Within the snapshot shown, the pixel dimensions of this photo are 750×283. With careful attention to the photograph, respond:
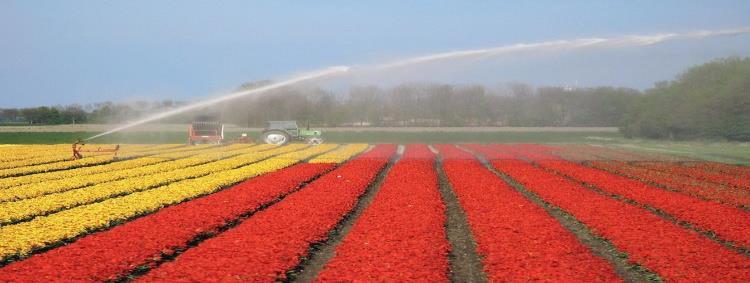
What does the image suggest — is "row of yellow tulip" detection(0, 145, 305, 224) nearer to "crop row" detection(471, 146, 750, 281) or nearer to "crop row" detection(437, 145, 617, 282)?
"crop row" detection(437, 145, 617, 282)

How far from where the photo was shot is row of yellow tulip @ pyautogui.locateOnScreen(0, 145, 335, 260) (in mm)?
11203

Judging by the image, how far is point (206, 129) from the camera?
51.2 meters

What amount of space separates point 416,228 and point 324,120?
84907 mm

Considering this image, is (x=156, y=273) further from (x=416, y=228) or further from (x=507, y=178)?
(x=507, y=178)

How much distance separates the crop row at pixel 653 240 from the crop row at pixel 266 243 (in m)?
5.07

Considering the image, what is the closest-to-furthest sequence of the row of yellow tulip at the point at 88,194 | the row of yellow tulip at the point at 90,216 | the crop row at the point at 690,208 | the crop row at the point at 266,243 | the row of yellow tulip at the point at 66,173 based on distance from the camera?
the crop row at the point at 266,243 < the row of yellow tulip at the point at 90,216 < the crop row at the point at 690,208 < the row of yellow tulip at the point at 88,194 < the row of yellow tulip at the point at 66,173

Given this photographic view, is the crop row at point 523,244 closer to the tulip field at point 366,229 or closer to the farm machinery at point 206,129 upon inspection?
the tulip field at point 366,229

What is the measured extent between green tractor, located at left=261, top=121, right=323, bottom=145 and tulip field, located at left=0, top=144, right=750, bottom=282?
29204 millimetres

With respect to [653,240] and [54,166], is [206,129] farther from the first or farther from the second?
[653,240]

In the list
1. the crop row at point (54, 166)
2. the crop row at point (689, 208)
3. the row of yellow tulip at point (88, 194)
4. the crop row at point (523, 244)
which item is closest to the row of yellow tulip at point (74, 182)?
the row of yellow tulip at point (88, 194)

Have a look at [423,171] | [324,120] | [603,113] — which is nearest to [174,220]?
[423,171]

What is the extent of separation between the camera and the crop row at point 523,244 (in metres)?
9.14

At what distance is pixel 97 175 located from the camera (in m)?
24.0

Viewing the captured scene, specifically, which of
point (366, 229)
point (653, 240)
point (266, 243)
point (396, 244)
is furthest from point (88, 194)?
point (653, 240)
